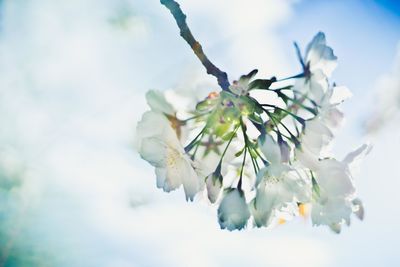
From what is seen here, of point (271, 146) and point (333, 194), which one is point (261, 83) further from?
point (333, 194)

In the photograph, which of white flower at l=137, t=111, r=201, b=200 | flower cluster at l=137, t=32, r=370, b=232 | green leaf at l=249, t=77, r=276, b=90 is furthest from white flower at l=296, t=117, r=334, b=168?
white flower at l=137, t=111, r=201, b=200

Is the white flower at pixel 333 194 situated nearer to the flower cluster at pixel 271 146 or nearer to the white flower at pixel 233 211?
the flower cluster at pixel 271 146

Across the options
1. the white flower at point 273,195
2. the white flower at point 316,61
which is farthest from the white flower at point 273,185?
the white flower at point 316,61

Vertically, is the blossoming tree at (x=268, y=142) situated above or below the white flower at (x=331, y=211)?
above

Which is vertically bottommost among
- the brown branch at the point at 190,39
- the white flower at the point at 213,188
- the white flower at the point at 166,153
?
the white flower at the point at 213,188

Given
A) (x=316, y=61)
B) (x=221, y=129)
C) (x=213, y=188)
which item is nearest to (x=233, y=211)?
(x=213, y=188)
